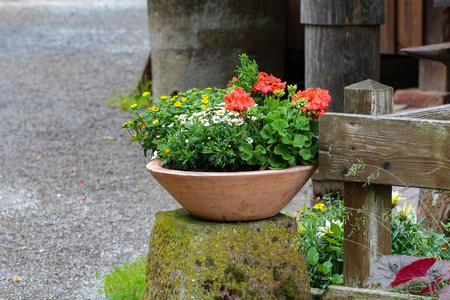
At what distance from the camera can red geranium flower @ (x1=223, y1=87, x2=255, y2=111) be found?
2.31 meters

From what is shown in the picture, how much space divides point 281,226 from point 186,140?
19.8 inches

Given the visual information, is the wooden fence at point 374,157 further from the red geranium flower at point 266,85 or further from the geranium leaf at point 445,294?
the geranium leaf at point 445,294

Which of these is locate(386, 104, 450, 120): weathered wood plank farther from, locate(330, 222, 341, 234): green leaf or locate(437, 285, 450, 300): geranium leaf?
Answer: locate(437, 285, 450, 300): geranium leaf

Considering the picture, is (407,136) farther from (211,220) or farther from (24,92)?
(24,92)

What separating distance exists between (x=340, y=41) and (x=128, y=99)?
4.54m

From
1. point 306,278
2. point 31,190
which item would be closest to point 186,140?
point 306,278

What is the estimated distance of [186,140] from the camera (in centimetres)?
233

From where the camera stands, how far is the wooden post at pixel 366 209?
7.25 feet

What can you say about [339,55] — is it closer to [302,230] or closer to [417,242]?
[302,230]

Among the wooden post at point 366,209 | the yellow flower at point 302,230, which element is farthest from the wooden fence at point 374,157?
the yellow flower at point 302,230

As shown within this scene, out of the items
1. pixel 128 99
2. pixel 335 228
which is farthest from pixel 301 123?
pixel 128 99

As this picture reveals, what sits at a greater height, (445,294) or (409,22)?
(409,22)

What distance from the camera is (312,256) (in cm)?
262

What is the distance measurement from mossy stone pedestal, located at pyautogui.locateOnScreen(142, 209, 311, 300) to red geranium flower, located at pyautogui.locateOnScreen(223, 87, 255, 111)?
0.45 metres
